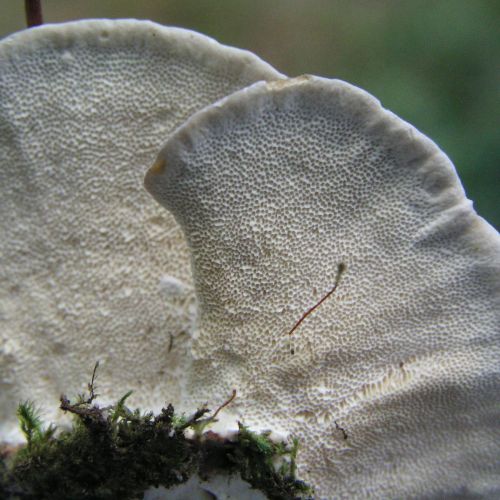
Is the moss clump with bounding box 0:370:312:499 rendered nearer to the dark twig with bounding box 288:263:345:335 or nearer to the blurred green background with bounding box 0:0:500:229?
the dark twig with bounding box 288:263:345:335

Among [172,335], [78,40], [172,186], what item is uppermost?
[78,40]

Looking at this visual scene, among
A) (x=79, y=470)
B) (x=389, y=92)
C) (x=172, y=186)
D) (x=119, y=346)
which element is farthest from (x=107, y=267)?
(x=389, y=92)

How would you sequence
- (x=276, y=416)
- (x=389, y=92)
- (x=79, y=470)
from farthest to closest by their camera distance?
(x=389, y=92)
(x=276, y=416)
(x=79, y=470)

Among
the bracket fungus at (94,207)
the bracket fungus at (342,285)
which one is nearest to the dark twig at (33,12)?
the bracket fungus at (94,207)

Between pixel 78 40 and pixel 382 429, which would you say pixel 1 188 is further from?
pixel 382 429

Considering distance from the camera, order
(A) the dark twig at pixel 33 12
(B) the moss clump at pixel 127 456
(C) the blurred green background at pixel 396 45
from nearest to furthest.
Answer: (B) the moss clump at pixel 127 456
(A) the dark twig at pixel 33 12
(C) the blurred green background at pixel 396 45

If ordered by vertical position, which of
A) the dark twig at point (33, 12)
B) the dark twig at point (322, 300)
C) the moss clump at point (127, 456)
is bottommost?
the moss clump at point (127, 456)

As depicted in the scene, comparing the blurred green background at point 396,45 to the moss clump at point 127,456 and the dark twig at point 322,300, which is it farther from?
the moss clump at point 127,456
